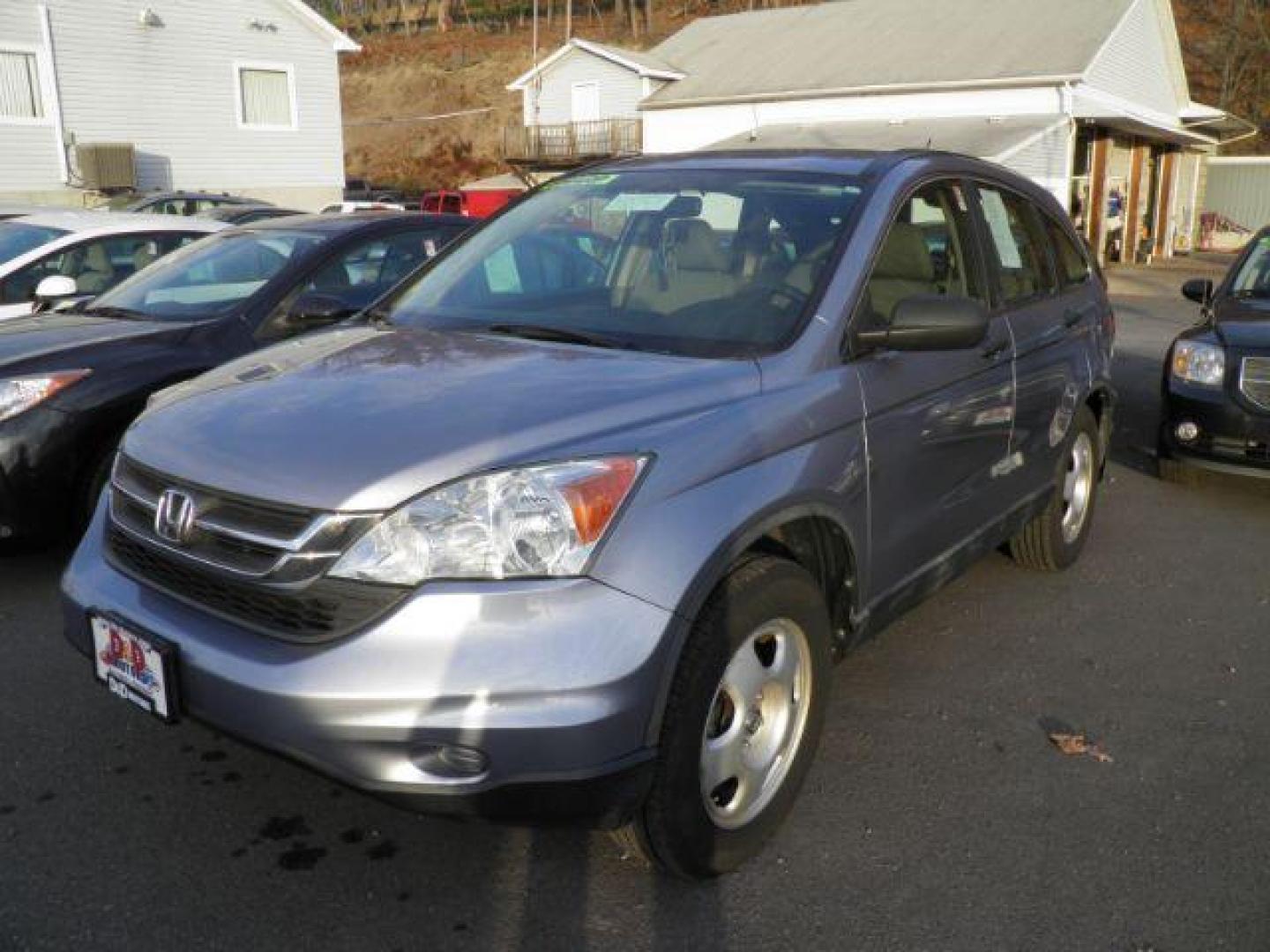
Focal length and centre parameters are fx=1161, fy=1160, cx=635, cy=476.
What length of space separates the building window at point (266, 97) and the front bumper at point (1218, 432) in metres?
23.0

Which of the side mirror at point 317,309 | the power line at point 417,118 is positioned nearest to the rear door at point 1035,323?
the side mirror at point 317,309

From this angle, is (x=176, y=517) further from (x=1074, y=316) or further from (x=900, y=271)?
(x=1074, y=316)

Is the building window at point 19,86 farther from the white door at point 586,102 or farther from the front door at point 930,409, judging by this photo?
the front door at point 930,409

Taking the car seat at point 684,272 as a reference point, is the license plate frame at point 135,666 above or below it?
below

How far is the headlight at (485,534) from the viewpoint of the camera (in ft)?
8.04

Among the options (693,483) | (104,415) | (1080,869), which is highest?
(693,483)

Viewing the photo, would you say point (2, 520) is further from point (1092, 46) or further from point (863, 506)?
point (1092, 46)

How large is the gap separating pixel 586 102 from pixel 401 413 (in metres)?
36.4

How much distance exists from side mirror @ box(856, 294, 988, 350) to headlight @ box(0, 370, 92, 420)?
11.1ft

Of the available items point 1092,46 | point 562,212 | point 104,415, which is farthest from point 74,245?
point 1092,46

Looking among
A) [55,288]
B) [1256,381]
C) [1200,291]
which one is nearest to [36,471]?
[55,288]

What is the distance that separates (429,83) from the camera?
210ft

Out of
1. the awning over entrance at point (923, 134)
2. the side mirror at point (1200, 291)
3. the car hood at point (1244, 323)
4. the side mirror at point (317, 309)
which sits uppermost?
the awning over entrance at point (923, 134)

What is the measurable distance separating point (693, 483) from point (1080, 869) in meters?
1.48
